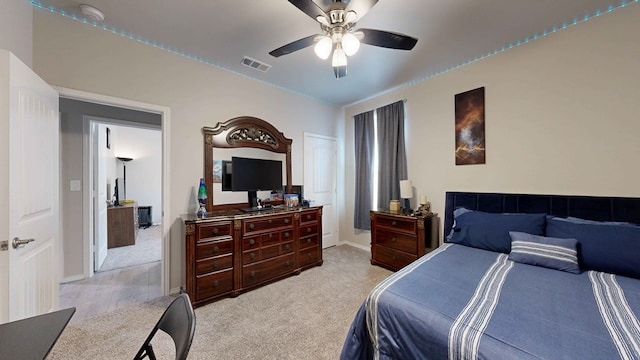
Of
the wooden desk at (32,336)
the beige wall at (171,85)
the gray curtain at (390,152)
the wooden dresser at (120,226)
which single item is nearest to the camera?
the wooden desk at (32,336)

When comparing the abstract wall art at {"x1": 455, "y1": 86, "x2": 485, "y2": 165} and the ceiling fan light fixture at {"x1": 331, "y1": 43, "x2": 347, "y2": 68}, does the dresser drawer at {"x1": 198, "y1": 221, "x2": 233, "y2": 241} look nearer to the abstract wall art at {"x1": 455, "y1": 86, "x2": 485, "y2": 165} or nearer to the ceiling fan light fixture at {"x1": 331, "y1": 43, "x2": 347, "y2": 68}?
the ceiling fan light fixture at {"x1": 331, "y1": 43, "x2": 347, "y2": 68}

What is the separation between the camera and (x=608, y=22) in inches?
80.1

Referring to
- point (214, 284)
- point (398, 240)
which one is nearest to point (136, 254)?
point (214, 284)

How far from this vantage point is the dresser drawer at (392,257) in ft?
9.98

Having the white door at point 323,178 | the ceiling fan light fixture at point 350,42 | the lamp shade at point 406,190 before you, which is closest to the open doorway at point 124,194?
the white door at point 323,178

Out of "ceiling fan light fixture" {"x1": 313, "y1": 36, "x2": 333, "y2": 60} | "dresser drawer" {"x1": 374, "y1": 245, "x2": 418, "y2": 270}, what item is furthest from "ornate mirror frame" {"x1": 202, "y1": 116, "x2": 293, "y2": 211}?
"ceiling fan light fixture" {"x1": 313, "y1": 36, "x2": 333, "y2": 60}

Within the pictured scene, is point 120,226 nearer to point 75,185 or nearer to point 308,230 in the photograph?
point 75,185

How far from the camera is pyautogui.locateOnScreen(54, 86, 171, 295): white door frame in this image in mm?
2191

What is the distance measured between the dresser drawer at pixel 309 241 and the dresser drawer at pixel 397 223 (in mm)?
957

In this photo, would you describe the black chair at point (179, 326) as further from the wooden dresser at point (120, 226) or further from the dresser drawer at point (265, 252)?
the wooden dresser at point (120, 226)

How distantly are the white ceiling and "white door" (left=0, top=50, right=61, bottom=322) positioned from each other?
96 cm

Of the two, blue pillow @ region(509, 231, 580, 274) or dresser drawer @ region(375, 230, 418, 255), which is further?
dresser drawer @ region(375, 230, 418, 255)

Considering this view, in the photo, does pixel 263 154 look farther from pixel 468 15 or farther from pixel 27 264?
pixel 468 15

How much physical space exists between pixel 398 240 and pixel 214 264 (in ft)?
7.54
